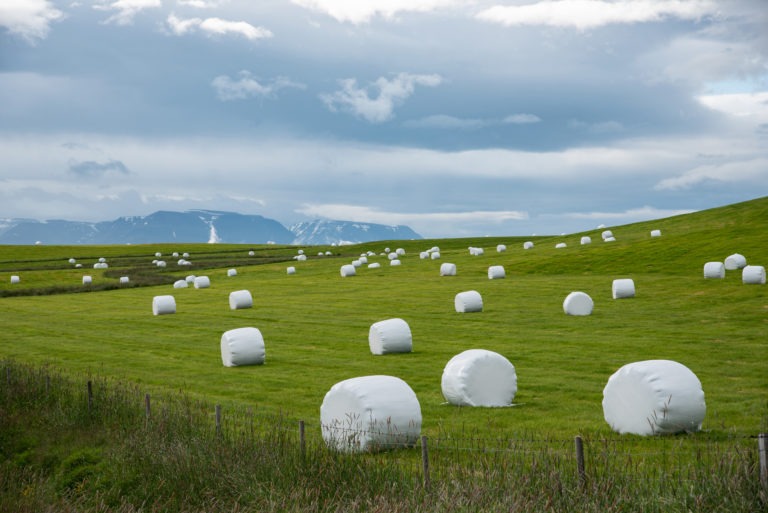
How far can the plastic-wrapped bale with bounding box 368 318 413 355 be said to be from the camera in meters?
30.3

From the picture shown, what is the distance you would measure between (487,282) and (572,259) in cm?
1456

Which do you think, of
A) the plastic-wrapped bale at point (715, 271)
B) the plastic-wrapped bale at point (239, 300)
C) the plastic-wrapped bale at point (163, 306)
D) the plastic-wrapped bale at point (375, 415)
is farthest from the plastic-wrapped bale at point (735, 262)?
the plastic-wrapped bale at point (375, 415)

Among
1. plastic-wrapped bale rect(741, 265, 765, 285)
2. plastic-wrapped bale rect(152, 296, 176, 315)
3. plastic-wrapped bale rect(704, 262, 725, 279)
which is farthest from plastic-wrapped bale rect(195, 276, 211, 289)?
plastic-wrapped bale rect(741, 265, 765, 285)

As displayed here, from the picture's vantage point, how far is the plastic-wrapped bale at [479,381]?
816 inches

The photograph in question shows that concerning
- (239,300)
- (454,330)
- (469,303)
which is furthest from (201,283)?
(454,330)

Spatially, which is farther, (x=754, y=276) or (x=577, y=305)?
(x=754, y=276)

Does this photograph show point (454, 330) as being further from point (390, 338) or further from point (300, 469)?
point (300, 469)

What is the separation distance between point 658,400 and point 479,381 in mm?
5255

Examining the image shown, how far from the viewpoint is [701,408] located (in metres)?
16.7

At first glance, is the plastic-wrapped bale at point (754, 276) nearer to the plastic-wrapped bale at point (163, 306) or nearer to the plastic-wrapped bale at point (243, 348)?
the plastic-wrapped bale at point (243, 348)

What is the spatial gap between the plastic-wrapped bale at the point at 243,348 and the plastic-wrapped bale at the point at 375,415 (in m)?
12.9

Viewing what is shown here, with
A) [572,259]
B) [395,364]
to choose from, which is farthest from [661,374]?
[572,259]

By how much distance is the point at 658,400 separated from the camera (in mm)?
16734

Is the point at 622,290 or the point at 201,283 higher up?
the point at 201,283
